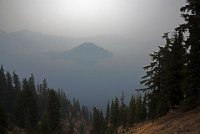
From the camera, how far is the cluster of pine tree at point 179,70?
90.4ft

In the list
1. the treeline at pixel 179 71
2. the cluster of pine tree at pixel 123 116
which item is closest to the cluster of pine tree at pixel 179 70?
the treeline at pixel 179 71

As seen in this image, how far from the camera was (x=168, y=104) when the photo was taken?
3928cm

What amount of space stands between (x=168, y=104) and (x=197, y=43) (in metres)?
13.8

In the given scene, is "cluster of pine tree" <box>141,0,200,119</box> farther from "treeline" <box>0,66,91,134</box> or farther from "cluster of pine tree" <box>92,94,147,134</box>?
"cluster of pine tree" <box>92,94,147,134</box>

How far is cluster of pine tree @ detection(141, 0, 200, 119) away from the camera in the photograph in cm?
2755

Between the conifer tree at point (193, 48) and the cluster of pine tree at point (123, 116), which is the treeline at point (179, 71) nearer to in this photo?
the conifer tree at point (193, 48)

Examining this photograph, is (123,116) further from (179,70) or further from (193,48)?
(193,48)

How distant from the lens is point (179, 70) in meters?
37.1

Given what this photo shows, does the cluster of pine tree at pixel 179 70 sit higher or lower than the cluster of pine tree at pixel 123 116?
higher

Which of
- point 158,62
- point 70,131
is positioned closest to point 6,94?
point 70,131

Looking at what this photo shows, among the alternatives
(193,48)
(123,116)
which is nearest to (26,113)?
(123,116)

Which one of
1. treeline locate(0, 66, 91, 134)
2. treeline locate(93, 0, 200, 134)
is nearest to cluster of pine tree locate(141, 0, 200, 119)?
treeline locate(93, 0, 200, 134)

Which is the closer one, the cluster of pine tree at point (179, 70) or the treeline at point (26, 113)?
the cluster of pine tree at point (179, 70)

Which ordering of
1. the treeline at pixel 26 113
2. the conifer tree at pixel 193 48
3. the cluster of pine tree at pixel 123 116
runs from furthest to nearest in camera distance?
the cluster of pine tree at pixel 123 116 → the treeline at pixel 26 113 → the conifer tree at pixel 193 48
